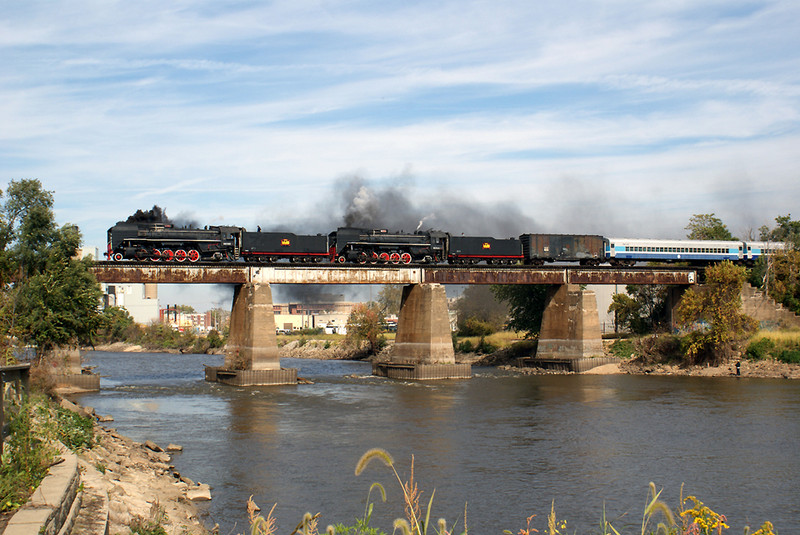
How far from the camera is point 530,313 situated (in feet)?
253

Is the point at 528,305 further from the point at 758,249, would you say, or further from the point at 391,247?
the point at 391,247

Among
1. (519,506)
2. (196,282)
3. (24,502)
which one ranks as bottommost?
(519,506)

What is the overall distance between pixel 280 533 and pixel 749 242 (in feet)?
206

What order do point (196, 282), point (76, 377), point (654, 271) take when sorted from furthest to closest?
point (654, 271) < point (196, 282) < point (76, 377)

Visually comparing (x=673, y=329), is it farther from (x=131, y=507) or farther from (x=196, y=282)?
(x=131, y=507)

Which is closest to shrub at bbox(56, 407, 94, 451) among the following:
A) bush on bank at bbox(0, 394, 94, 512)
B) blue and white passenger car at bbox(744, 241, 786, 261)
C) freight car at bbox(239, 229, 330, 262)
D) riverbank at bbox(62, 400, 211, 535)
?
riverbank at bbox(62, 400, 211, 535)

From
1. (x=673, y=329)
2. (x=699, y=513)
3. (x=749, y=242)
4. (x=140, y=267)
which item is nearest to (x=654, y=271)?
(x=673, y=329)

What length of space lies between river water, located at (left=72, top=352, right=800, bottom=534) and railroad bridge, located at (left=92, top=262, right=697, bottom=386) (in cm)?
341

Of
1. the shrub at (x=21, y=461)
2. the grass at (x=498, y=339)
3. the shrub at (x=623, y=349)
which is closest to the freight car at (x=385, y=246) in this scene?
the shrub at (x=623, y=349)

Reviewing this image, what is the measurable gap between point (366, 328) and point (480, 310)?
17762 millimetres

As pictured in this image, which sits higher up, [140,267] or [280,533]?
[140,267]

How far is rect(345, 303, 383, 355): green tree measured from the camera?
91.1m

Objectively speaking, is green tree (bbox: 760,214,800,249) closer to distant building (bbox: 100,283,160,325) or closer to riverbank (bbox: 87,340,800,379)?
riverbank (bbox: 87,340,800,379)

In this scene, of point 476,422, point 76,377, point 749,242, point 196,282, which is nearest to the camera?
point 476,422
